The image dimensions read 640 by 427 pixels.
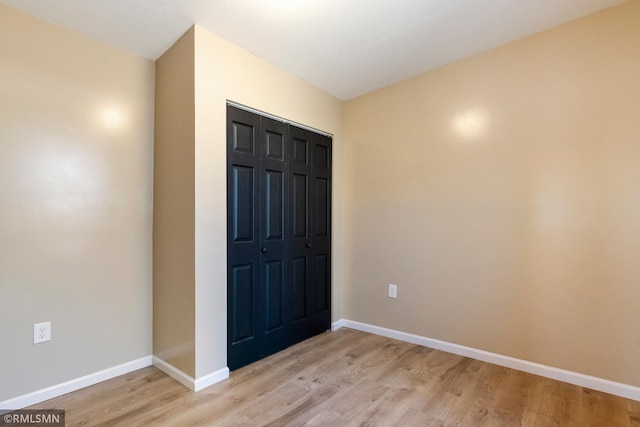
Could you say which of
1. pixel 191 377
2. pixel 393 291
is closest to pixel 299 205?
pixel 393 291

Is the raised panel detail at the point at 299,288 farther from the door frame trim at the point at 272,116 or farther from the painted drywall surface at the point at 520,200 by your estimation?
the door frame trim at the point at 272,116

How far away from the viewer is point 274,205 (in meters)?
2.52

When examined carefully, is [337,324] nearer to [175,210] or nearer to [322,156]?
[322,156]

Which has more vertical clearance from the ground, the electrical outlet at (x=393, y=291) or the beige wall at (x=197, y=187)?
the beige wall at (x=197, y=187)

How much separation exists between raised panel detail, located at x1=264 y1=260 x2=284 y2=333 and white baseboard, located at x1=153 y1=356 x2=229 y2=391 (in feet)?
1.55

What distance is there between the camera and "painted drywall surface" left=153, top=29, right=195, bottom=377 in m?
2.01

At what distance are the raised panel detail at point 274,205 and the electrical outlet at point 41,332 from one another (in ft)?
4.78

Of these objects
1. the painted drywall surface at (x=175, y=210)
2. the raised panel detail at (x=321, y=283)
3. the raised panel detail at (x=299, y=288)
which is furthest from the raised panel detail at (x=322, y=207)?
the painted drywall surface at (x=175, y=210)

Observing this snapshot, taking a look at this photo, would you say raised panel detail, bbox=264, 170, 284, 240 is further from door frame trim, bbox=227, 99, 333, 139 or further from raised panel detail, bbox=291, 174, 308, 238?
door frame trim, bbox=227, 99, 333, 139

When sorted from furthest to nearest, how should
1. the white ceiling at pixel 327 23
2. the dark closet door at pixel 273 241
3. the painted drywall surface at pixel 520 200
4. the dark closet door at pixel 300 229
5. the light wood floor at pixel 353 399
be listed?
the dark closet door at pixel 300 229, the dark closet door at pixel 273 241, the painted drywall surface at pixel 520 200, the white ceiling at pixel 327 23, the light wood floor at pixel 353 399

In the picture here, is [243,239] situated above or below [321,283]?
above

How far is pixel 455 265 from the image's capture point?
8.36ft

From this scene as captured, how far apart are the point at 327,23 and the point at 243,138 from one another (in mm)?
965

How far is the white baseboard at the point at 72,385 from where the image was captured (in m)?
1.76
